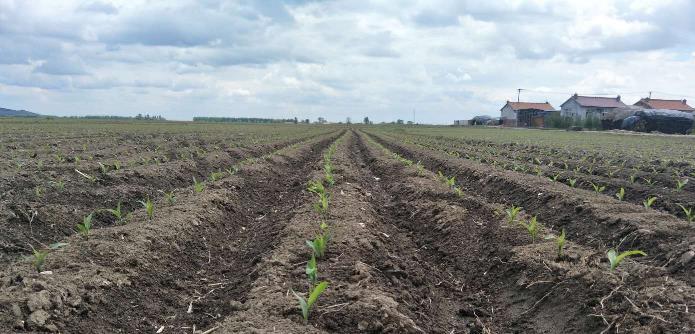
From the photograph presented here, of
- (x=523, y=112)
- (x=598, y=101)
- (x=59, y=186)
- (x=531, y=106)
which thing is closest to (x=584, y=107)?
(x=598, y=101)

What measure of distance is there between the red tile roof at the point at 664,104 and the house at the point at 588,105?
359cm

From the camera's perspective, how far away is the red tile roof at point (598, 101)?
90619 mm

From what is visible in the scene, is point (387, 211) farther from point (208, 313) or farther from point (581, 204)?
point (208, 313)

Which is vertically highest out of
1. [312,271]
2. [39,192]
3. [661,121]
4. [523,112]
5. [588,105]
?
[588,105]

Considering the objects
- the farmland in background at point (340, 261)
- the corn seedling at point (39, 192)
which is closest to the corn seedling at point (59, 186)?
the farmland in background at point (340, 261)

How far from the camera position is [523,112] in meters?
102

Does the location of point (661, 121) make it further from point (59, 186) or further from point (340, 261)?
point (59, 186)

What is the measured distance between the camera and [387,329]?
4098 millimetres

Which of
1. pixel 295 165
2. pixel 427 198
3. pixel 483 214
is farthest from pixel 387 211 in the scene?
pixel 295 165

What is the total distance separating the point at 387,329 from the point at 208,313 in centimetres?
192

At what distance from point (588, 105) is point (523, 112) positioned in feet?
45.8

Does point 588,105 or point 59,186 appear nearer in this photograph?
point 59,186

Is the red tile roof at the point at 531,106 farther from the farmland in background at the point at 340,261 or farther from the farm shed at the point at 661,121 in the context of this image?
the farmland in background at the point at 340,261

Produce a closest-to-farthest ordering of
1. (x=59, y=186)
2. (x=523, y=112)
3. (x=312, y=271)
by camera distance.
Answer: (x=312, y=271) < (x=59, y=186) < (x=523, y=112)
